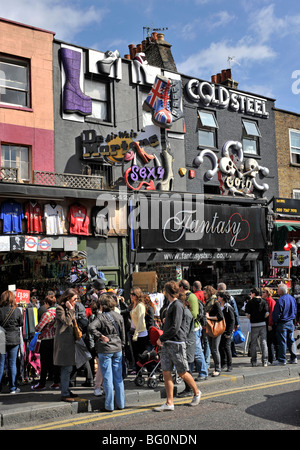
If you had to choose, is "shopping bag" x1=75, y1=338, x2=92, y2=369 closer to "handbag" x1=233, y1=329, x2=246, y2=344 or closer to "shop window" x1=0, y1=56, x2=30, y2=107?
"handbag" x1=233, y1=329, x2=246, y2=344

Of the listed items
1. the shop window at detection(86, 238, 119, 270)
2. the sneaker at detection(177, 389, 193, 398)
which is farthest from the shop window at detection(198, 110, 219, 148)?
the sneaker at detection(177, 389, 193, 398)

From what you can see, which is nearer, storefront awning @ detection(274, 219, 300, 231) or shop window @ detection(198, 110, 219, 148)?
shop window @ detection(198, 110, 219, 148)

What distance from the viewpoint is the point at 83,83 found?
18.8 metres

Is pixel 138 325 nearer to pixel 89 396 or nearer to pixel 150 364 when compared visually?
pixel 150 364

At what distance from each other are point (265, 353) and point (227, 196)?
10.3 meters

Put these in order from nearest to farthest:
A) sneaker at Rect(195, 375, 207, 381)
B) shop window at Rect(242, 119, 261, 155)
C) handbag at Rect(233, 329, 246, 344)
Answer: sneaker at Rect(195, 375, 207, 381)
handbag at Rect(233, 329, 246, 344)
shop window at Rect(242, 119, 261, 155)

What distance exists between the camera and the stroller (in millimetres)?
9797

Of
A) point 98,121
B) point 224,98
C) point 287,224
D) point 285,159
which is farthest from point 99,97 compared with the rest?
point 285,159

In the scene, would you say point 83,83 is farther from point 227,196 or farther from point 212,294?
point 212,294

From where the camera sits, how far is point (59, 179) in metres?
17.2

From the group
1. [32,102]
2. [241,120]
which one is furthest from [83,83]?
[241,120]

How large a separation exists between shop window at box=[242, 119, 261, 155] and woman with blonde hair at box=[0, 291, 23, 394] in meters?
16.6

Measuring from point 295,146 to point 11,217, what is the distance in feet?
52.9

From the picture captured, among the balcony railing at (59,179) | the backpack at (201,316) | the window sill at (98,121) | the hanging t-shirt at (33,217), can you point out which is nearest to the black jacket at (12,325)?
the backpack at (201,316)
